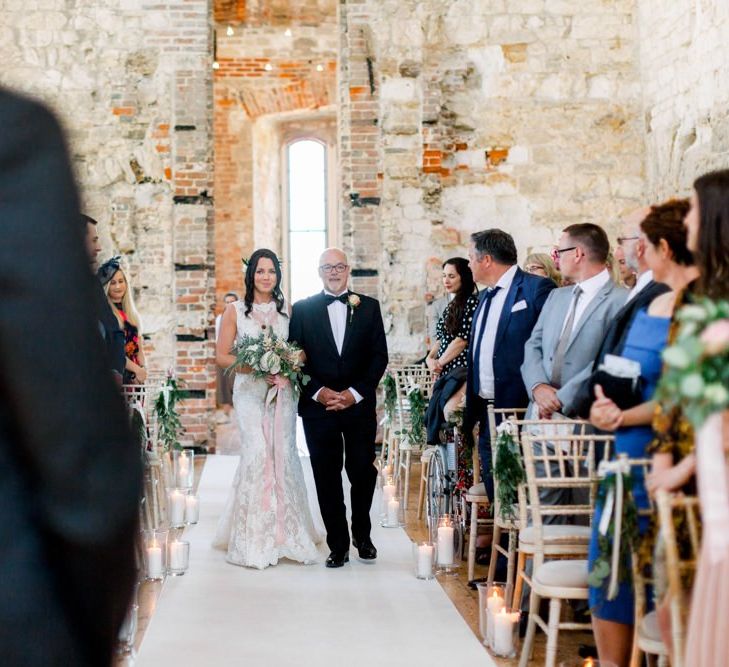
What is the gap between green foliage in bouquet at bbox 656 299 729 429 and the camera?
2.33 m

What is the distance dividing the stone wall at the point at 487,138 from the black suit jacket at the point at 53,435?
996 centimetres

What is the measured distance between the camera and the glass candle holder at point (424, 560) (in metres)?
5.93

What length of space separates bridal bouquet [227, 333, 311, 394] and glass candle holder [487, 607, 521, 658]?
2261 mm

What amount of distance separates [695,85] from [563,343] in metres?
5.07

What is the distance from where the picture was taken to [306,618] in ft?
17.2

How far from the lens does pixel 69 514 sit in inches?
37.6

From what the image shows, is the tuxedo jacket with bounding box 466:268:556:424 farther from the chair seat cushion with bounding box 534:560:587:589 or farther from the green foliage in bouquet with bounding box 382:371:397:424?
the green foliage in bouquet with bounding box 382:371:397:424

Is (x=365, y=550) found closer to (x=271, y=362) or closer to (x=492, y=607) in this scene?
(x=271, y=362)

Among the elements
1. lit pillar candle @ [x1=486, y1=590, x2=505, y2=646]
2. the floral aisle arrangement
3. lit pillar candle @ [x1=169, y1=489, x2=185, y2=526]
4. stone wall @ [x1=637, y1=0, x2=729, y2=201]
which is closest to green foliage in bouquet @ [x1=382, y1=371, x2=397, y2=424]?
lit pillar candle @ [x1=169, y1=489, x2=185, y2=526]

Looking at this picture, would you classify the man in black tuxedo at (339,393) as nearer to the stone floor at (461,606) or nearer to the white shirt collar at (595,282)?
the stone floor at (461,606)

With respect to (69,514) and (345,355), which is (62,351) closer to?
(69,514)

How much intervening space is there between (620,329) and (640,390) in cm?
44

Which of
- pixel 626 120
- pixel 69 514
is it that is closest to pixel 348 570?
pixel 69 514

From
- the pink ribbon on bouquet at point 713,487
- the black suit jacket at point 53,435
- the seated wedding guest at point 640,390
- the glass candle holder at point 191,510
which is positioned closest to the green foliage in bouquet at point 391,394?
the glass candle holder at point 191,510
